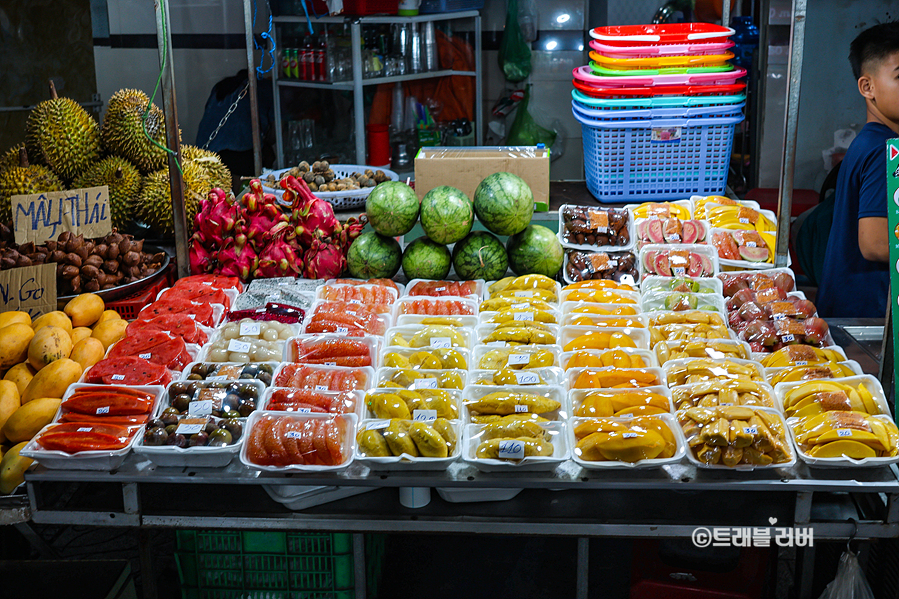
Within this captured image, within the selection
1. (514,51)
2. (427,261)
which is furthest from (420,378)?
(514,51)

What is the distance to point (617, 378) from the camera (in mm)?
2217

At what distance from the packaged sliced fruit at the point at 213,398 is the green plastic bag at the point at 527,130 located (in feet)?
15.7

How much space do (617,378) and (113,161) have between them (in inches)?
103

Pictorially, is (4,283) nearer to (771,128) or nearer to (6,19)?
(6,19)

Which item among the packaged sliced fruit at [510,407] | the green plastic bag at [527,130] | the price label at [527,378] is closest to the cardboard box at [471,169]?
the price label at [527,378]

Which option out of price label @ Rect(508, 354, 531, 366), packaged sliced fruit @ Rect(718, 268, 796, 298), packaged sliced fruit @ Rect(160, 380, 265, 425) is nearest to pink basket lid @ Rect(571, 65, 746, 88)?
packaged sliced fruit @ Rect(718, 268, 796, 298)

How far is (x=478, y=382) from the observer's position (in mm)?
2297

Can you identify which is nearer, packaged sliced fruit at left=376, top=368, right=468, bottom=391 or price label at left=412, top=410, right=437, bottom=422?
price label at left=412, top=410, right=437, bottom=422

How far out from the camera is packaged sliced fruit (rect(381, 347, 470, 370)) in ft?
7.72

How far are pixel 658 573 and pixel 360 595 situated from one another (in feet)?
3.37

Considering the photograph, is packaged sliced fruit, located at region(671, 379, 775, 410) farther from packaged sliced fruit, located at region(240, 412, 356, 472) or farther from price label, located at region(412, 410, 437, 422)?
packaged sliced fruit, located at region(240, 412, 356, 472)

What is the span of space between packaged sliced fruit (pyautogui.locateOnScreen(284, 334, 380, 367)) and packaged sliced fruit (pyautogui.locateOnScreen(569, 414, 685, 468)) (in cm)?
74

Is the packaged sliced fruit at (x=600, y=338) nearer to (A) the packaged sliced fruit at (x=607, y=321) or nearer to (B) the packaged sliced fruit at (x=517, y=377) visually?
(A) the packaged sliced fruit at (x=607, y=321)

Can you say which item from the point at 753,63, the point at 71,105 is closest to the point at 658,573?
the point at 71,105
